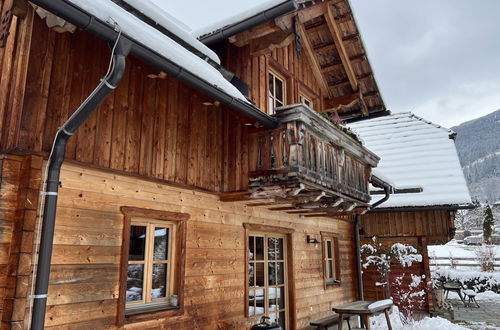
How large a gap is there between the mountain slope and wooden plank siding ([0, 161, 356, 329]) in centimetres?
9472

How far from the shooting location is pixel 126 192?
5078 millimetres

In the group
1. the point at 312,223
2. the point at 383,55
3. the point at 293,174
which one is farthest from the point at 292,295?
the point at 383,55

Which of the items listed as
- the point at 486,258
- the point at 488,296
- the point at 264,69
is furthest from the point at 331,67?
the point at 486,258

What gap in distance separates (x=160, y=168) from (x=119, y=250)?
4.09 feet

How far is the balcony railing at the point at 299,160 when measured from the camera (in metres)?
6.28

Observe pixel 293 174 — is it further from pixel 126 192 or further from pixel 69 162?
pixel 69 162

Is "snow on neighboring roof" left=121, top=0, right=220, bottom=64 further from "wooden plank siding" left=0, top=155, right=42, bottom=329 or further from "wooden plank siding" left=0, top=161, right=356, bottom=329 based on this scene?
"wooden plank siding" left=0, top=155, right=42, bottom=329

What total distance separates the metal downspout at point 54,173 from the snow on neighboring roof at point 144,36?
0.22 meters

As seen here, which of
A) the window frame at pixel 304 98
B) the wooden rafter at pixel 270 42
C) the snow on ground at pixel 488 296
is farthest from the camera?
the snow on ground at pixel 488 296

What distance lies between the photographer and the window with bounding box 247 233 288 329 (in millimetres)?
7680

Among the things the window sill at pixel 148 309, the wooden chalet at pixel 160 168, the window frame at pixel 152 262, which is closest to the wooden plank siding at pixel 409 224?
the wooden chalet at pixel 160 168

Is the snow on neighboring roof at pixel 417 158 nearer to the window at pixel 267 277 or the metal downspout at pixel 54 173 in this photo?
the window at pixel 267 277

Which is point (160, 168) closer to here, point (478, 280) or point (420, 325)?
point (420, 325)

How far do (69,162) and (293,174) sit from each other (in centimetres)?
316
